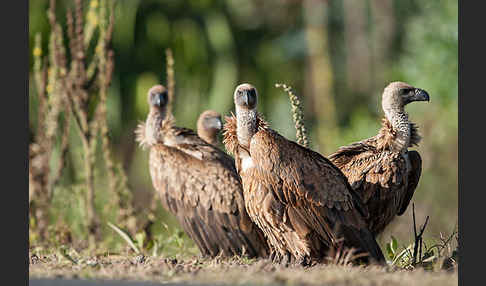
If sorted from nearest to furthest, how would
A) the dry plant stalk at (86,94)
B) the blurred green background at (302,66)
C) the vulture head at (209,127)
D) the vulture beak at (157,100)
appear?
the vulture beak at (157,100)
the vulture head at (209,127)
the dry plant stalk at (86,94)
the blurred green background at (302,66)

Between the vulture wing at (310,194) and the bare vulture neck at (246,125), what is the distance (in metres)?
0.23

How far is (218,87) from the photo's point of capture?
17953 millimetres

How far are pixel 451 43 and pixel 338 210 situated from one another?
32.2 ft

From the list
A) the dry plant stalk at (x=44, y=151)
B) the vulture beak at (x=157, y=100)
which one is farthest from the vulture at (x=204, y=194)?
the dry plant stalk at (x=44, y=151)

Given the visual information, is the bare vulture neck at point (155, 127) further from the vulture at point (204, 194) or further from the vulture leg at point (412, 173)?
the vulture leg at point (412, 173)

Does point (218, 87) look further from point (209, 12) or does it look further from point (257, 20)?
point (257, 20)

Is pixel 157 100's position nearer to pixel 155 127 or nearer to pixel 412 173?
pixel 155 127

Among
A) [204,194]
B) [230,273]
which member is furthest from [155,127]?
[230,273]

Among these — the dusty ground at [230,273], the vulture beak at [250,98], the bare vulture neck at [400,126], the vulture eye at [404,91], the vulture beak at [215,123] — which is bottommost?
the dusty ground at [230,273]

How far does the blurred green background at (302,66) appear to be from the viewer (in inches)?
597

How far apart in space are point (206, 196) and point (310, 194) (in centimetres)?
174

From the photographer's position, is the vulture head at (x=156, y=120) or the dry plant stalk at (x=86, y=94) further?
the dry plant stalk at (x=86, y=94)

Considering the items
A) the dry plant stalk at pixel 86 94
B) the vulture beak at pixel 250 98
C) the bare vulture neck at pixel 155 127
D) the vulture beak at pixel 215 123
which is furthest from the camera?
the dry plant stalk at pixel 86 94

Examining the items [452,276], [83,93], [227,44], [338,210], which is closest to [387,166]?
[338,210]
